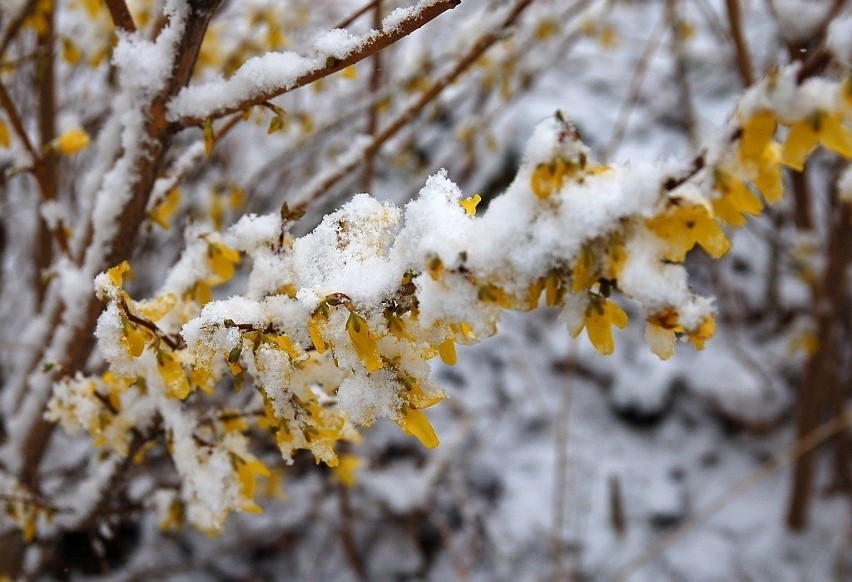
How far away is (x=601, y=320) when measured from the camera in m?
0.65

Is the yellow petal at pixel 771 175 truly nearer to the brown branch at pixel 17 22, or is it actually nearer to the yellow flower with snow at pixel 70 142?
the yellow flower with snow at pixel 70 142

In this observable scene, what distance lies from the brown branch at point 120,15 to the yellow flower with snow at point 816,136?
927 millimetres

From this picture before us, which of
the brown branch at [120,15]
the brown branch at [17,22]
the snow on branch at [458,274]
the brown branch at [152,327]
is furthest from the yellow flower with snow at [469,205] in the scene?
the brown branch at [17,22]

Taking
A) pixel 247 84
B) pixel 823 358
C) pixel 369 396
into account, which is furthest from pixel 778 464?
pixel 247 84

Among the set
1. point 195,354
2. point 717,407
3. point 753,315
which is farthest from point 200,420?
point 753,315

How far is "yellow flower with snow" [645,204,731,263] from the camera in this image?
59 centimetres

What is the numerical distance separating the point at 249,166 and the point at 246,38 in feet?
4.41

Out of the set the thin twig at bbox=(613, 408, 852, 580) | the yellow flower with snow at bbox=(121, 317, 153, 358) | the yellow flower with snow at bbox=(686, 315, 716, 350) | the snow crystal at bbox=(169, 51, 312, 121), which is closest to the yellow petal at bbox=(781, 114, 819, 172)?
the yellow flower with snow at bbox=(686, 315, 716, 350)

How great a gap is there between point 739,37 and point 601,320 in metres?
1.56

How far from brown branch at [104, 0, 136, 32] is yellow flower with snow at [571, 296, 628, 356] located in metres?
0.83

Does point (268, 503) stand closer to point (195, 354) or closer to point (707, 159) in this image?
point (195, 354)

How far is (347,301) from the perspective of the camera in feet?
2.23

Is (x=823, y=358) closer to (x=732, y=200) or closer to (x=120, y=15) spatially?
(x=732, y=200)

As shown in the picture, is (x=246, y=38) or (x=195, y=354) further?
(x=246, y=38)
